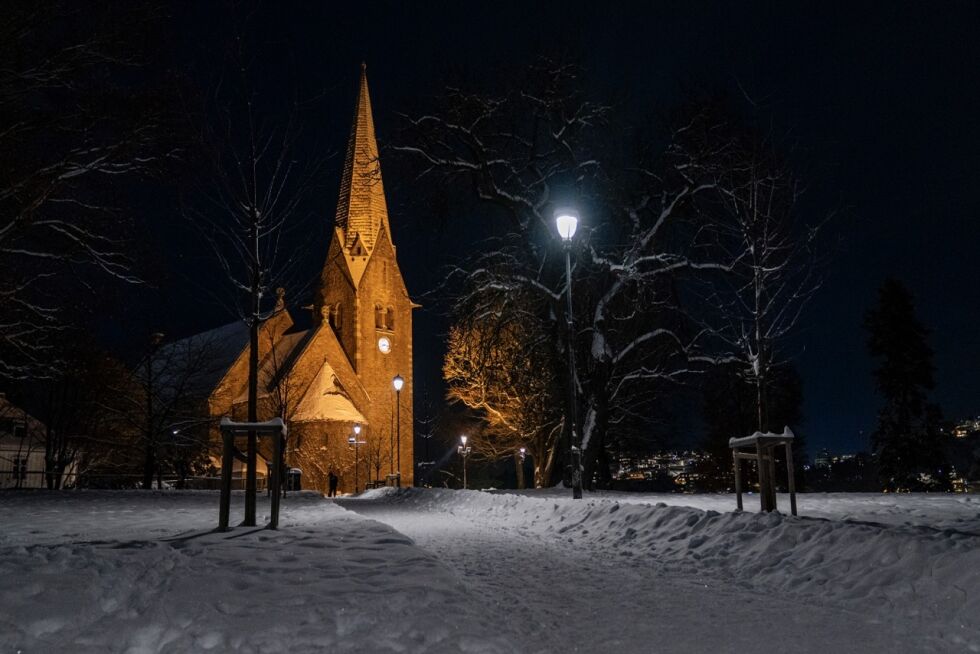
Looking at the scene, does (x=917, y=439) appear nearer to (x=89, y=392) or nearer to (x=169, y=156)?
(x=169, y=156)

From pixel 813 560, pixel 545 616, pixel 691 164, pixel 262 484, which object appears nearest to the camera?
pixel 545 616

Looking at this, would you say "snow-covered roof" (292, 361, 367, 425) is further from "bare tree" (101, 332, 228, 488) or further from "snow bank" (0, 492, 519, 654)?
"snow bank" (0, 492, 519, 654)

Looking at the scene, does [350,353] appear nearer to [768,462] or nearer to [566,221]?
[566,221]

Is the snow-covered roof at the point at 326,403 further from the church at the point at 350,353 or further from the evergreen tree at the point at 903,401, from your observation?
the evergreen tree at the point at 903,401

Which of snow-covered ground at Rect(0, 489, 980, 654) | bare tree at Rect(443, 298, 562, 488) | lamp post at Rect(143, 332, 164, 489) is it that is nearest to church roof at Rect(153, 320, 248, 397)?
lamp post at Rect(143, 332, 164, 489)

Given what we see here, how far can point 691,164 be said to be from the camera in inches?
832

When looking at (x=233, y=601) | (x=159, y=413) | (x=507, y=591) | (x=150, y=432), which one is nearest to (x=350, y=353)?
(x=159, y=413)

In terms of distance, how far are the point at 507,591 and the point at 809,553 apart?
305 centimetres

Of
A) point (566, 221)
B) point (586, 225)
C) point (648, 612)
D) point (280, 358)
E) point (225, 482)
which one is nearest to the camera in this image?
point (648, 612)

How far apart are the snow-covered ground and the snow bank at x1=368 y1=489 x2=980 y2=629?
0.9 inches

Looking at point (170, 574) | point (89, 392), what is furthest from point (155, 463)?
point (170, 574)

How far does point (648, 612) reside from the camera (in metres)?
5.95

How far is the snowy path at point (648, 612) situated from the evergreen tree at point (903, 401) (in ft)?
104

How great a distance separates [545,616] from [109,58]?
10.1 metres
